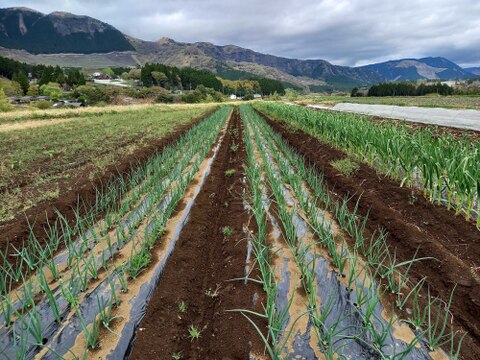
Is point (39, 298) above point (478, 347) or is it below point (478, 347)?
below

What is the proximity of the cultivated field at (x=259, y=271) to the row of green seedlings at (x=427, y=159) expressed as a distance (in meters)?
0.04

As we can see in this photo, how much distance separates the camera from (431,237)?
360 cm

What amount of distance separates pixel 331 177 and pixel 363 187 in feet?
3.01

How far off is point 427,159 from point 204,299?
359 cm

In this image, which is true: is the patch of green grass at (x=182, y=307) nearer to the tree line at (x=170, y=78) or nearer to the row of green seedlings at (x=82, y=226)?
the row of green seedlings at (x=82, y=226)

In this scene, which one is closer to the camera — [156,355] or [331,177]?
[156,355]

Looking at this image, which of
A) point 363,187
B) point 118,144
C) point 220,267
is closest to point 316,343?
point 220,267

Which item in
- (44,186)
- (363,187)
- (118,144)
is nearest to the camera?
(363,187)

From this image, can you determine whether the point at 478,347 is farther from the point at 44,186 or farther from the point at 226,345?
the point at 44,186

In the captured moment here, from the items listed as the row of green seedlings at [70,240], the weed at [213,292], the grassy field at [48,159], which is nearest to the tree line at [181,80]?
the grassy field at [48,159]

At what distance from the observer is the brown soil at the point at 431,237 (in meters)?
2.57

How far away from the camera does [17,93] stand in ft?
198

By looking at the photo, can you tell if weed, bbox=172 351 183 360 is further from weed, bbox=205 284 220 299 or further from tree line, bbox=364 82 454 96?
tree line, bbox=364 82 454 96

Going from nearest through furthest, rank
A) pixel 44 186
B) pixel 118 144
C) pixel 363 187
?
1. pixel 363 187
2. pixel 44 186
3. pixel 118 144
